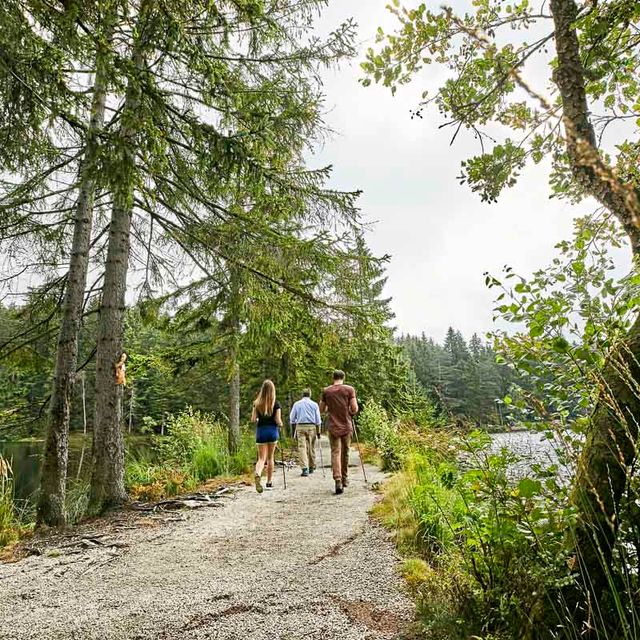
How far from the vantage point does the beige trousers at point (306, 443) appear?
980 centimetres

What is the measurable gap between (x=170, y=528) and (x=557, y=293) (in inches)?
206

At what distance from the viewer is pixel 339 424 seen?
752 cm

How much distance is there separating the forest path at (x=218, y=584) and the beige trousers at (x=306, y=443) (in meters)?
3.91

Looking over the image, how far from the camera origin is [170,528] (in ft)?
18.3

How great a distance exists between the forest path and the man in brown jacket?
5.18 ft

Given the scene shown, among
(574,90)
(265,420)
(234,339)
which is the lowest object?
(265,420)

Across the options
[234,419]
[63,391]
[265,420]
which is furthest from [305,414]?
[63,391]

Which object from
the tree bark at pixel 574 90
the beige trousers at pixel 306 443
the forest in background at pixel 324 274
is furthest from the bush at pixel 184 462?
the tree bark at pixel 574 90

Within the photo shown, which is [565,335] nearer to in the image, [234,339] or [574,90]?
[574,90]

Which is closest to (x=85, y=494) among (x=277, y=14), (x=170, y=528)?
(x=170, y=528)

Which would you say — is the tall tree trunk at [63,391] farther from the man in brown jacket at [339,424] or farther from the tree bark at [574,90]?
the tree bark at [574,90]

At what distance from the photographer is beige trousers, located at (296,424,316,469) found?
386 inches

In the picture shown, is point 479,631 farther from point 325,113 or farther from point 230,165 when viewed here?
point 325,113

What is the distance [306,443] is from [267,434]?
2548 millimetres
